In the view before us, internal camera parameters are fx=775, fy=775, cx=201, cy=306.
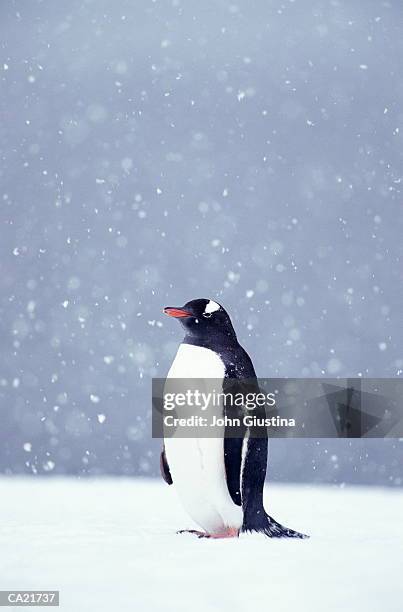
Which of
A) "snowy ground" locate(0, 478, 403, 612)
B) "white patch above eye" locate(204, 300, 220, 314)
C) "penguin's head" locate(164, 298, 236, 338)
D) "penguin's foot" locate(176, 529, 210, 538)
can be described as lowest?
"snowy ground" locate(0, 478, 403, 612)

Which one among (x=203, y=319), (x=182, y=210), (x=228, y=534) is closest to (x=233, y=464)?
(x=228, y=534)

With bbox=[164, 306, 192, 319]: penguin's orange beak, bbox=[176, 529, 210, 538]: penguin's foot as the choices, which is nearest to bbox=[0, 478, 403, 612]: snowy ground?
bbox=[176, 529, 210, 538]: penguin's foot

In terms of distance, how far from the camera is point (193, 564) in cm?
111

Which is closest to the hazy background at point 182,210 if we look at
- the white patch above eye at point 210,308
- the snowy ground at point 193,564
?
the snowy ground at point 193,564

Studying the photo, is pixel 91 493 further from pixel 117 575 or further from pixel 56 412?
pixel 117 575

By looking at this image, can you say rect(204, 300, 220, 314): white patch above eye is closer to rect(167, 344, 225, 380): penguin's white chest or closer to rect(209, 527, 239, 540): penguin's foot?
rect(167, 344, 225, 380): penguin's white chest

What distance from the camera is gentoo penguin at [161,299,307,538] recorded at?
1266mm

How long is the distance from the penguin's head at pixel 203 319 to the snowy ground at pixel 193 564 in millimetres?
Result: 346

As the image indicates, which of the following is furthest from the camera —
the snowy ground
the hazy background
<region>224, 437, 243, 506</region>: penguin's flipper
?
the hazy background

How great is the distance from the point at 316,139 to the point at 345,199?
206mm

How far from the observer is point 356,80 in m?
2.36

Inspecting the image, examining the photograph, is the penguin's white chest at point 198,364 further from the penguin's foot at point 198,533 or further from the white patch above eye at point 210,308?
the penguin's foot at point 198,533

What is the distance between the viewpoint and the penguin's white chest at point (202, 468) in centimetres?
127

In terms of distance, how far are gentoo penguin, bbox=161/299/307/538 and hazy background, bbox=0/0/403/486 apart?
99cm
